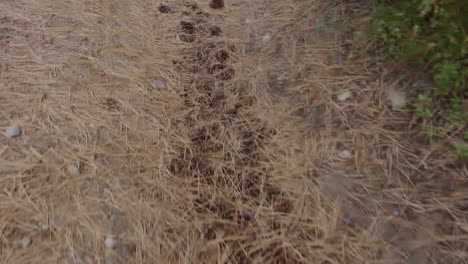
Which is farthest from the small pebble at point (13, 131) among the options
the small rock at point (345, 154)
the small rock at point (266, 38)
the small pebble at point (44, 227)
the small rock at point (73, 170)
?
the small rock at point (345, 154)

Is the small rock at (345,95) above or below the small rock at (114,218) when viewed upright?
above

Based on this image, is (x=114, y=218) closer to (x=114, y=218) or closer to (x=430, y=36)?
(x=114, y=218)

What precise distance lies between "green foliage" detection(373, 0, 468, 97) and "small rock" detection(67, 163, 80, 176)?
129 centimetres

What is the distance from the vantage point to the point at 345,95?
51.5 inches

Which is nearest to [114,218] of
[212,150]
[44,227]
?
[44,227]

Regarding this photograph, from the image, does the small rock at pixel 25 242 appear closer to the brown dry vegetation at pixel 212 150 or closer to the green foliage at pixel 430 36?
the brown dry vegetation at pixel 212 150

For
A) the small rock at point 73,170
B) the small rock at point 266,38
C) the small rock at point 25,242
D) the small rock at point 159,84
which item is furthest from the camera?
the small rock at point 266,38

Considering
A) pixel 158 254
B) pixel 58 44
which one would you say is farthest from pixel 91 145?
pixel 58 44

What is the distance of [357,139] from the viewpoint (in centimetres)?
120

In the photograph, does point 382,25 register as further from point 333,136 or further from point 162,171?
point 162,171

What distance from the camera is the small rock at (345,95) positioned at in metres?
1.30

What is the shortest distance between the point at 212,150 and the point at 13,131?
79 centimetres

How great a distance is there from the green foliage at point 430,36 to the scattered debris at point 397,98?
11 centimetres

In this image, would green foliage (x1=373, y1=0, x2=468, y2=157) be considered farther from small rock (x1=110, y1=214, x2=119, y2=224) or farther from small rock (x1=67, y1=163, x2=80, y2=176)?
small rock (x1=67, y1=163, x2=80, y2=176)
